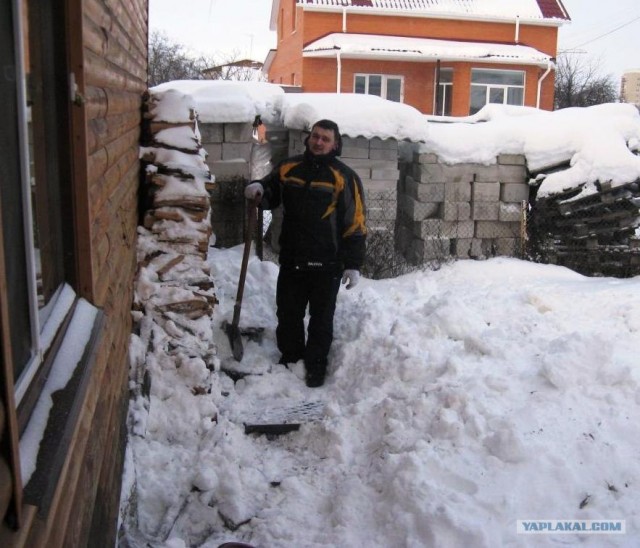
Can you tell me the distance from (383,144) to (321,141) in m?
3.36

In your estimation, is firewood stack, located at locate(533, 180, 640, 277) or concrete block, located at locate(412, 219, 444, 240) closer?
firewood stack, located at locate(533, 180, 640, 277)

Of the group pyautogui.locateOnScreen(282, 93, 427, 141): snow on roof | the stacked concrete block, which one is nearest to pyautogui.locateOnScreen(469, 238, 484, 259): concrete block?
the stacked concrete block

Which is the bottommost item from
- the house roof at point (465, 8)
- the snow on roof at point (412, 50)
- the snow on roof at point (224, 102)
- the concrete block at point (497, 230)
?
the concrete block at point (497, 230)

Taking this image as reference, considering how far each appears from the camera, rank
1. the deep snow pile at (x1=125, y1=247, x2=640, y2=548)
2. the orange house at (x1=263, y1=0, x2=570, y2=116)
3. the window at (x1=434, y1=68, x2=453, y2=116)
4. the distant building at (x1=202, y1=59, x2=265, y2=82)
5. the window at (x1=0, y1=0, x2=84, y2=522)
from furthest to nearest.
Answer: the distant building at (x1=202, y1=59, x2=265, y2=82) → the window at (x1=434, y1=68, x2=453, y2=116) → the orange house at (x1=263, y1=0, x2=570, y2=116) → the deep snow pile at (x1=125, y1=247, x2=640, y2=548) → the window at (x1=0, y1=0, x2=84, y2=522)

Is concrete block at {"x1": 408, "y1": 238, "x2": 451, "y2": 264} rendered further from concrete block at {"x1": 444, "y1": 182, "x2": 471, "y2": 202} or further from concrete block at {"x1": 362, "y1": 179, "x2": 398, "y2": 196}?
concrete block at {"x1": 362, "y1": 179, "x2": 398, "y2": 196}

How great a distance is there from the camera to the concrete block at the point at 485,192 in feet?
29.4

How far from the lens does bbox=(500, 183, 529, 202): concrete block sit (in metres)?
9.05

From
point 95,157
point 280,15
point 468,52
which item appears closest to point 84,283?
point 95,157

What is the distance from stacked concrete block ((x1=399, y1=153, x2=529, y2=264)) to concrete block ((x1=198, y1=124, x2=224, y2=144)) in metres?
2.56

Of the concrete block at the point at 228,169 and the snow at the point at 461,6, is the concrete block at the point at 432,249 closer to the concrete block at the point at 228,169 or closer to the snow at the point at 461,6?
the concrete block at the point at 228,169

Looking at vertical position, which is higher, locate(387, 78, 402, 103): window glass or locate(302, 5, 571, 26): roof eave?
locate(302, 5, 571, 26): roof eave

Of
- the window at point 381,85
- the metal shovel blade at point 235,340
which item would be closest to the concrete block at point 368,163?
the metal shovel blade at point 235,340

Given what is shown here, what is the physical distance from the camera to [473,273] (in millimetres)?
7805

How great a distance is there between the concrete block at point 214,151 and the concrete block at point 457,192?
2.89 metres
